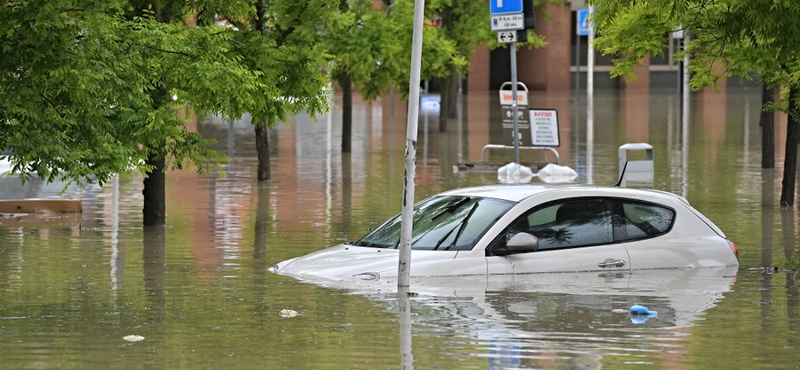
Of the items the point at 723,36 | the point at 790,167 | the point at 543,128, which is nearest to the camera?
the point at 723,36

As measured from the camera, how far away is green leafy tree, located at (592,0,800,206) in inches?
500

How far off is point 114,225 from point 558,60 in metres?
64.2

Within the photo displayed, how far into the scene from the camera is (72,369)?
913 centimetres

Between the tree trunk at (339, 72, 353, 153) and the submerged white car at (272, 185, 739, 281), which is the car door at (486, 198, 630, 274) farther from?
the tree trunk at (339, 72, 353, 153)

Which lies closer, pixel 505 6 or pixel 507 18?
pixel 507 18

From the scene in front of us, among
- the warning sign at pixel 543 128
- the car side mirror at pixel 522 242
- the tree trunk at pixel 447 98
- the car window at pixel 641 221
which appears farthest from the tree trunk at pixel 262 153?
the tree trunk at pixel 447 98

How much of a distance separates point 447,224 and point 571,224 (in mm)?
1083

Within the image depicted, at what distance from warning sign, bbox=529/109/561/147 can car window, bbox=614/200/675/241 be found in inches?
668

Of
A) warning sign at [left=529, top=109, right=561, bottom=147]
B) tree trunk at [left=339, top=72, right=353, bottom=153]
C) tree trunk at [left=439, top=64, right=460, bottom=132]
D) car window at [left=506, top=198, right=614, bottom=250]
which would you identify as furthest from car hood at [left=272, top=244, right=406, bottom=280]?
tree trunk at [left=439, top=64, right=460, bottom=132]

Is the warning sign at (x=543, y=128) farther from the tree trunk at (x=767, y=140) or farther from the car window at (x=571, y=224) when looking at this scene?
the car window at (x=571, y=224)

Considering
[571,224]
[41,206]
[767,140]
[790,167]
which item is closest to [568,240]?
[571,224]

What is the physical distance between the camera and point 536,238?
1237 centimetres

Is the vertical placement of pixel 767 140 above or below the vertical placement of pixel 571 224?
above

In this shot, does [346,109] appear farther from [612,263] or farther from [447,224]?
[612,263]
